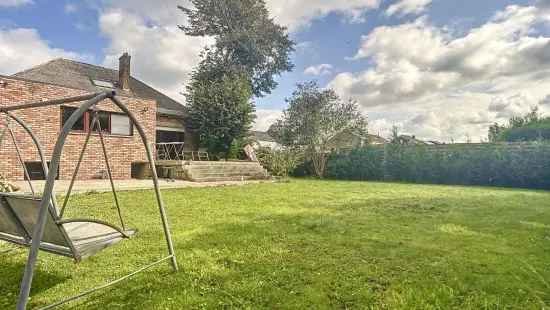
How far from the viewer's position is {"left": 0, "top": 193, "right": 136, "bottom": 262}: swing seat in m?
1.99

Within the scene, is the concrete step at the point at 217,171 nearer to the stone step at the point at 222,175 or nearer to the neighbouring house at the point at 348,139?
the stone step at the point at 222,175

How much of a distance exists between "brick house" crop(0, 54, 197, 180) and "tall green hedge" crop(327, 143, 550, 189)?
10.7 m

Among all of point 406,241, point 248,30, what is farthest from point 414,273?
point 248,30

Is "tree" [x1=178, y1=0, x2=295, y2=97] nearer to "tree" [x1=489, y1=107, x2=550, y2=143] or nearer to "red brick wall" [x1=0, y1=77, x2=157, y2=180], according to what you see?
"red brick wall" [x1=0, y1=77, x2=157, y2=180]

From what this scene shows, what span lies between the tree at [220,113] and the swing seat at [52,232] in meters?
15.4

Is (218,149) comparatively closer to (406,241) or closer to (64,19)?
(64,19)

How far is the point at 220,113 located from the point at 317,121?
22.5ft

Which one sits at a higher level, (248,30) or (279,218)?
(248,30)

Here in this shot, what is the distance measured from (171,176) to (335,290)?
12523mm

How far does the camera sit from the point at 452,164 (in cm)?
1625

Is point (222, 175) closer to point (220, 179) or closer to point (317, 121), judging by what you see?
point (220, 179)

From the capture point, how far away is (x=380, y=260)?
126 inches

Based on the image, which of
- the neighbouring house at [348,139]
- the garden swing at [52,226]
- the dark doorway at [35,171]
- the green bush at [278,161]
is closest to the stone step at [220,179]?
the green bush at [278,161]

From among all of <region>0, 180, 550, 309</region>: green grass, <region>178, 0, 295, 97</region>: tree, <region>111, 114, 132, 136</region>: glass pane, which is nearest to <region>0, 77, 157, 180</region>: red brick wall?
<region>111, 114, 132, 136</region>: glass pane
